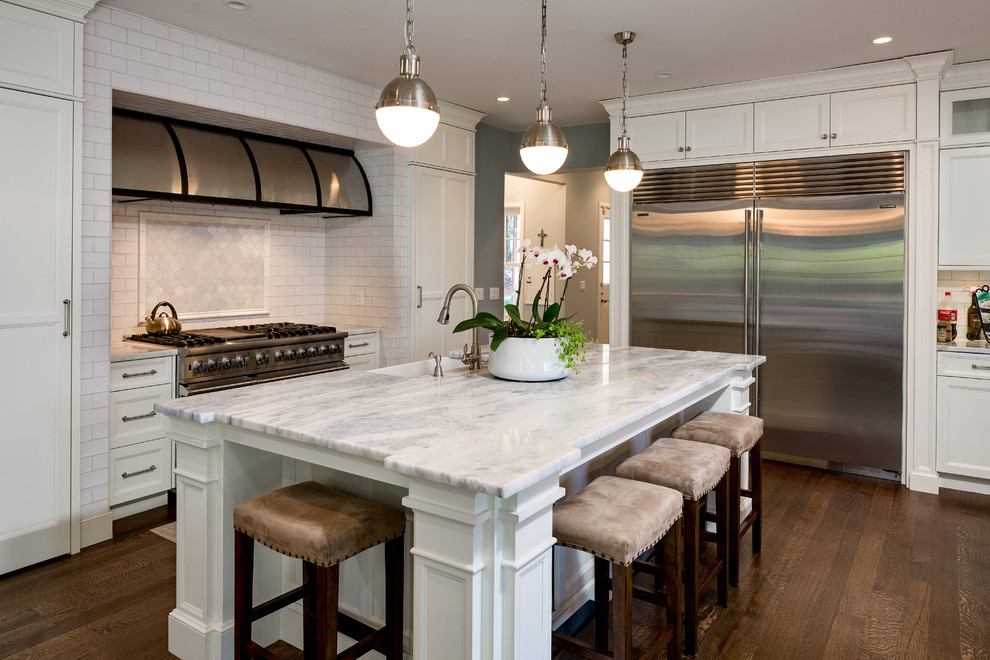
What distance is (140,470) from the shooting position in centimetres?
361

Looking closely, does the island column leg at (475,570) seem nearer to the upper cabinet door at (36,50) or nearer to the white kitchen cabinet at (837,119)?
the upper cabinet door at (36,50)

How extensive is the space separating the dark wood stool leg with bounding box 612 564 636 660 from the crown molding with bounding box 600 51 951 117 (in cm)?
379

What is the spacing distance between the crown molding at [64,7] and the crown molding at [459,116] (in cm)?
256

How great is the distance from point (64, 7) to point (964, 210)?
5018 millimetres

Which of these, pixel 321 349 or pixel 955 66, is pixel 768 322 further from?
pixel 321 349

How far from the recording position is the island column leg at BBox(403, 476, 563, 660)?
148cm

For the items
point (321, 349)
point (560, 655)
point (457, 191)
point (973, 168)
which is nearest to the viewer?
point (560, 655)

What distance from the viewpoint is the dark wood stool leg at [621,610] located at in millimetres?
1840

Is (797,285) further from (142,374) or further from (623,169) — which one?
(142,374)

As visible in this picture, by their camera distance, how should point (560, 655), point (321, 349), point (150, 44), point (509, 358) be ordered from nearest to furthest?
point (560, 655) → point (509, 358) → point (150, 44) → point (321, 349)

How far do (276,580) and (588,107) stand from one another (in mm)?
4227

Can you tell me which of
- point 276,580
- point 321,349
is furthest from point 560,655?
point 321,349

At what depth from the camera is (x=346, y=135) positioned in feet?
15.0

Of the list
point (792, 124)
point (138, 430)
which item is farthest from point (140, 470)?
point (792, 124)
